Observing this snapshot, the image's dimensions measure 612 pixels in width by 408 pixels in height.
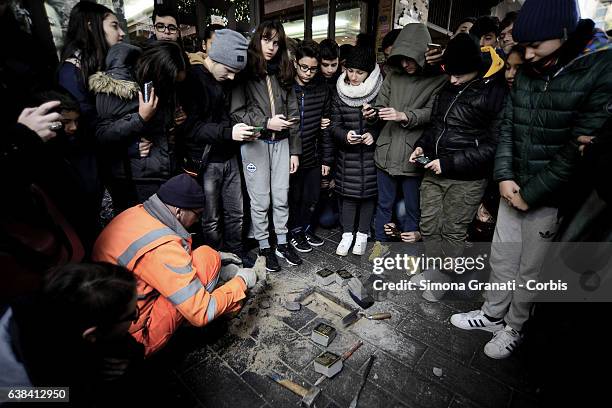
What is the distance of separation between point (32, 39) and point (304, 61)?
2.41 meters

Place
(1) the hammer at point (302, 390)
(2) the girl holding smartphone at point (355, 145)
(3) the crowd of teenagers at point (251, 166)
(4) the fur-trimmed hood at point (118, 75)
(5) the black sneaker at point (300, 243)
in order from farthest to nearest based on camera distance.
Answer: (5) the black sneaker at point (300, 243)
(2) the girl holding smartphone at point (355, 145)
(4) the fur-trimmed hood at point (118, 75)
(1) the hammer at point (302, 390)
(3) the crowd of teenagers at point (251, 166)

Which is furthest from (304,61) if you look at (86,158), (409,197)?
(86,158)

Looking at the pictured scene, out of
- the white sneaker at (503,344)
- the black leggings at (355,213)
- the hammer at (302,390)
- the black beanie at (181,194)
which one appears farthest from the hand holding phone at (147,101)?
the white sneaker at (503,344)

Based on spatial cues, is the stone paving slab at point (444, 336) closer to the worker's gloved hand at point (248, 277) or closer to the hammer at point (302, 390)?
the hammer at point (302, 390)

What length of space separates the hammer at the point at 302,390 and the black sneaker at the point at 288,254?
162cm

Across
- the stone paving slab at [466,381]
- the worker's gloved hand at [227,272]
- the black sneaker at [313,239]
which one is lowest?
the stone paving slab at [466,381]

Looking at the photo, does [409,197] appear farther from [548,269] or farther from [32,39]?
[32,39]

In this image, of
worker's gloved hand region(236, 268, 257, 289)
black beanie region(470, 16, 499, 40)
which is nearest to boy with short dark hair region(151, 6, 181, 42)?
worker's gloved hand region(236, 268, 257, 289)

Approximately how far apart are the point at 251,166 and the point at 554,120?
2.68m

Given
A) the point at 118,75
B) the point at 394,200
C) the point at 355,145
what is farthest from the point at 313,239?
the point at 118,75

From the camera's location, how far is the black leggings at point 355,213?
4.12 meters

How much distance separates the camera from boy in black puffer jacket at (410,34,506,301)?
2.79 meters

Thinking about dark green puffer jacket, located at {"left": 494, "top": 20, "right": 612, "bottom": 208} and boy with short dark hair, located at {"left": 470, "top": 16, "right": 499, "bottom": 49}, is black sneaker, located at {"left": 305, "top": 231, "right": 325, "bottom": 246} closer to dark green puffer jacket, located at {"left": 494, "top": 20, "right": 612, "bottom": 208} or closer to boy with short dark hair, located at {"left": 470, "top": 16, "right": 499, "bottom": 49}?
dark green puffer jacket, located at {"left": 494, "top": 20, "right": 612, "bottom": 208}

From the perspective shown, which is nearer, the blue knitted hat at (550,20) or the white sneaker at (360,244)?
the blue knitted hat at (550,20)
